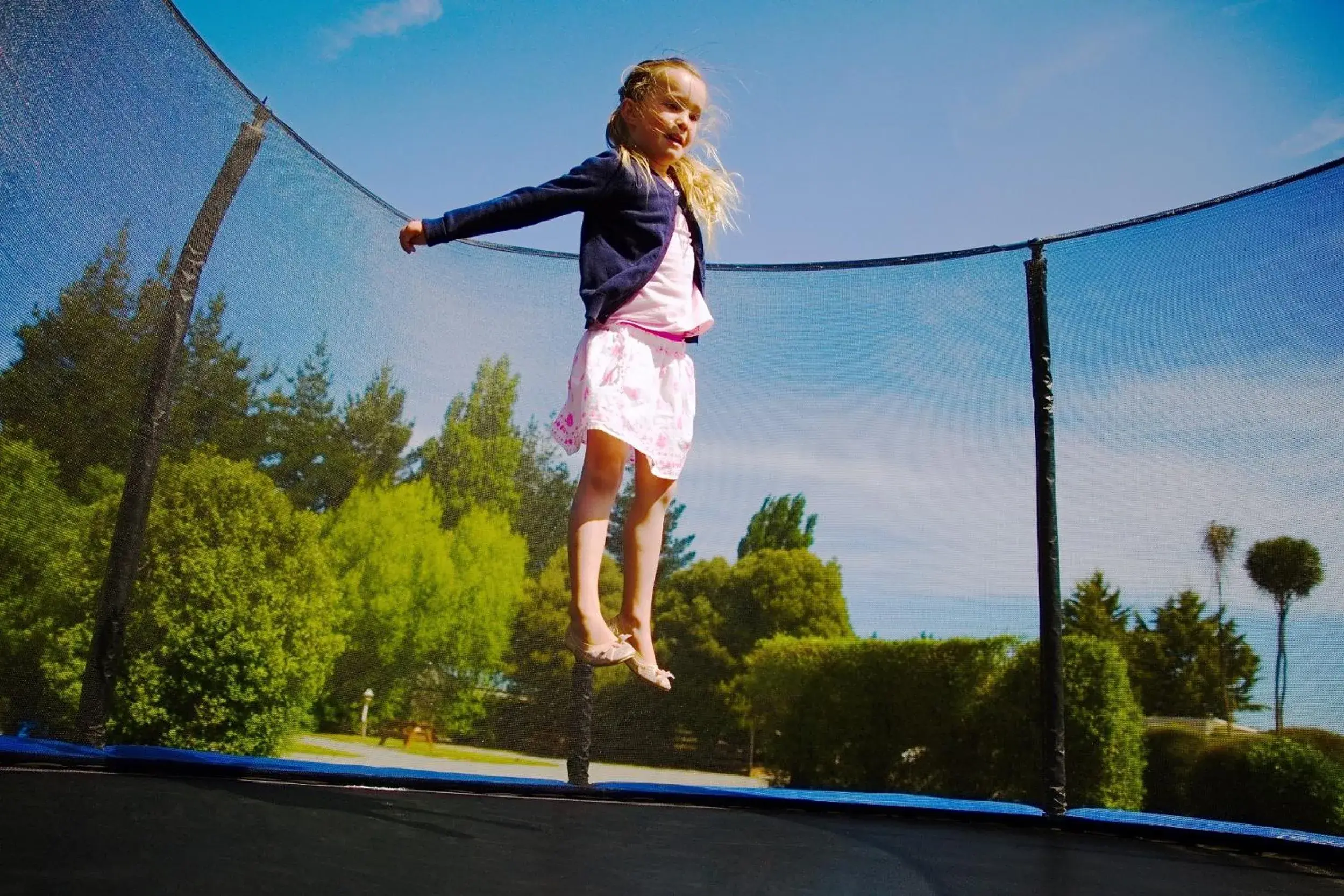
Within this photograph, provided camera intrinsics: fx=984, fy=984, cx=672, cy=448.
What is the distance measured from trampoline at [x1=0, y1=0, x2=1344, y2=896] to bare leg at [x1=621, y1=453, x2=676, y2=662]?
364mm

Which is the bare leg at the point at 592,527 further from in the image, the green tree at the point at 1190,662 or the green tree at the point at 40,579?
the green tree at the point at 1190,662

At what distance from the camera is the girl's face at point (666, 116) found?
1618mm

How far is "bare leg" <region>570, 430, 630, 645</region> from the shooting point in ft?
4.98

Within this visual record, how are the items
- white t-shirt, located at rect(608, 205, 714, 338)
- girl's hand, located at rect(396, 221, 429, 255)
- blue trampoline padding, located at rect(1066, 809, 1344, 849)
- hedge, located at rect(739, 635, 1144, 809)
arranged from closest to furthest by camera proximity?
girl's hand, located at rect(396, 221, 429, 255), white t-shirt, located at rect(608, 205, 714, 338), blue trampoline padding, located at rect(1066, 809, 1344, 849), hedge, located at rect(739, 635, 1144, 809)

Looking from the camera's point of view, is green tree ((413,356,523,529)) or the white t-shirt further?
green tree ((413,356,523,529))

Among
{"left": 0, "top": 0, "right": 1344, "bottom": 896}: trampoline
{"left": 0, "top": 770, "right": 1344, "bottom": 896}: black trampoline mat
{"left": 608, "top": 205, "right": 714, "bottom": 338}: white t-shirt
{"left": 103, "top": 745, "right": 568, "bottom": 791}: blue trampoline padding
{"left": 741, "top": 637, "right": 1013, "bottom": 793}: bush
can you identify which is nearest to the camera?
{"left": 0, "top": 770, "right": 1344, "bottom": 896}: black trampoline mat

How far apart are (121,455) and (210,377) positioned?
0.28 meters

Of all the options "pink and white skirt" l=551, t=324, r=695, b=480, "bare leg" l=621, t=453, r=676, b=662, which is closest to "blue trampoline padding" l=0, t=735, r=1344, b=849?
"bare leg" l=621, t=453, r=676, b=662

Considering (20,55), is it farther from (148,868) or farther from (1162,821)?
(1162,821)

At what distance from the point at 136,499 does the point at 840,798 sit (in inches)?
71.1

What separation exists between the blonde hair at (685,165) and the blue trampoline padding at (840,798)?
1.46 m

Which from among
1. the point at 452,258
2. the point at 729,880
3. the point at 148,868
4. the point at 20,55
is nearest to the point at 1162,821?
the point at 729,880

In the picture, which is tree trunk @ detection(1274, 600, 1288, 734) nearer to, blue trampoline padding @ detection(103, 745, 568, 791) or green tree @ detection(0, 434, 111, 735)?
blue trampoline padding @ detection(103, 745, 568, 791)

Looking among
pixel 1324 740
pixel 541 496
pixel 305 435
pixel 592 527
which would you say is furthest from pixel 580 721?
pixel 1324 740
